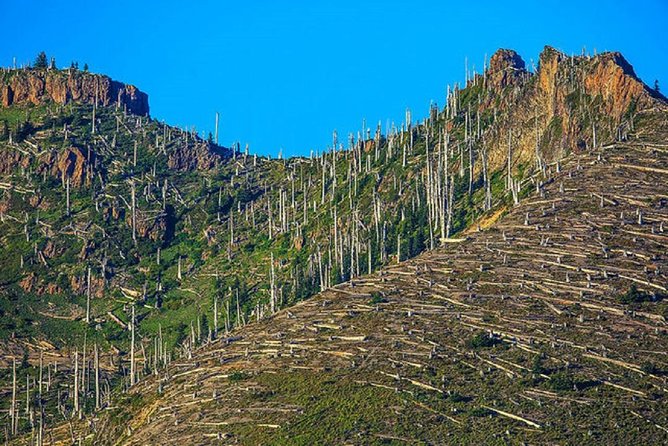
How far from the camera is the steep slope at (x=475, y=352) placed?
323 feet

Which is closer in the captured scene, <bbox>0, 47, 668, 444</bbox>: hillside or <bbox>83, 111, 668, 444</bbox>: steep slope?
<bbox>83, 111, 668, 444</bbox>: steep slope

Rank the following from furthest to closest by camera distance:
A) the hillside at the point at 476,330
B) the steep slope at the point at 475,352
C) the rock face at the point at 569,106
Result: the rock face at the point at 569,106, the hillside at the point at 476,330, the steep slope at the point at 475,352

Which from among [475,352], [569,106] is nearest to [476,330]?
[475,352]

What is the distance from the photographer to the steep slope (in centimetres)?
9831

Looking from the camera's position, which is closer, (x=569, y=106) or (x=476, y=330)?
(x=476, y=330)

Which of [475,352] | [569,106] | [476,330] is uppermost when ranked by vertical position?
[569,106]

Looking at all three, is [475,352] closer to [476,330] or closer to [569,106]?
[476,330]

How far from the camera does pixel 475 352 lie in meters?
109

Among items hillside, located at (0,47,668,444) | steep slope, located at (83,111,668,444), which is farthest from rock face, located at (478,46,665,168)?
steep slope, located at (83,111,668,444)

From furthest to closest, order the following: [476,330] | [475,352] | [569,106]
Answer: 1. [569,106]
2. [476,330]
3. [475,352]

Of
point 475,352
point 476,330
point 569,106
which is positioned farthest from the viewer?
point 569,106

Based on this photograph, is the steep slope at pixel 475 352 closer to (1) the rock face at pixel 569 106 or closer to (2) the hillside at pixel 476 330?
(2) the hillside at pixel 476 330

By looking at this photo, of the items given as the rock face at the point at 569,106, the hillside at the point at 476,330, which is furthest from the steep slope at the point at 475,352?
the rock face at the point at 569,106

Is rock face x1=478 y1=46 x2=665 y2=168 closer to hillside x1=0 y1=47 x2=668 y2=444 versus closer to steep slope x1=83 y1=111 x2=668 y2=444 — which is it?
hillside x1=0 y1=47 x2=668 y2=444
